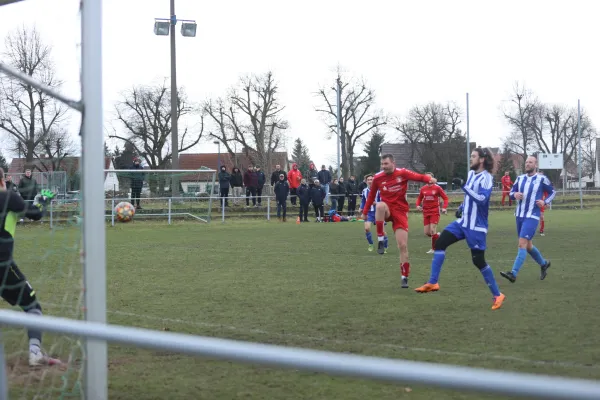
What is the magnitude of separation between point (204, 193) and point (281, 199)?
330 centimetres

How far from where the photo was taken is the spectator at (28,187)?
296 inches

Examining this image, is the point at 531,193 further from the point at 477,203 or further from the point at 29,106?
the point at 29,106

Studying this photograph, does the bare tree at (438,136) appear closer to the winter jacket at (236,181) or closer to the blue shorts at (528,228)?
the winter jacket at (236,181)

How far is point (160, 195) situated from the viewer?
28734mm

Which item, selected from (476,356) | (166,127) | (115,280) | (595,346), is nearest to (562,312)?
(595,346)

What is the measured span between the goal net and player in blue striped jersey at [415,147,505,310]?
65.3 ft

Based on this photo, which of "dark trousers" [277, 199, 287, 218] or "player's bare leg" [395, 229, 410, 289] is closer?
"player's bare leg" [395, 229, 410, 289]

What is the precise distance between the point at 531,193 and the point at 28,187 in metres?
7.52

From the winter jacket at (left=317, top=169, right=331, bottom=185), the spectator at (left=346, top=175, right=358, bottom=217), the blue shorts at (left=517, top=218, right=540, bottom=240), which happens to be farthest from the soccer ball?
the blue shorts at (left=517, top=218, right=540, bottom=240)

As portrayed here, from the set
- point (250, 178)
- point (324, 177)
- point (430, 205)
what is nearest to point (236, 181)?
point (250, 178)

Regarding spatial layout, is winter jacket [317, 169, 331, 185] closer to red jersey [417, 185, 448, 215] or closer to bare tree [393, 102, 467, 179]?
red jersey [417, 185, 448, 215]

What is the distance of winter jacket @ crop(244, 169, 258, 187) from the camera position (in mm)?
32375

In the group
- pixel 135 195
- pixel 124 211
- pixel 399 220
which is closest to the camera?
pixel 399 220

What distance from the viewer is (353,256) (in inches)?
598
